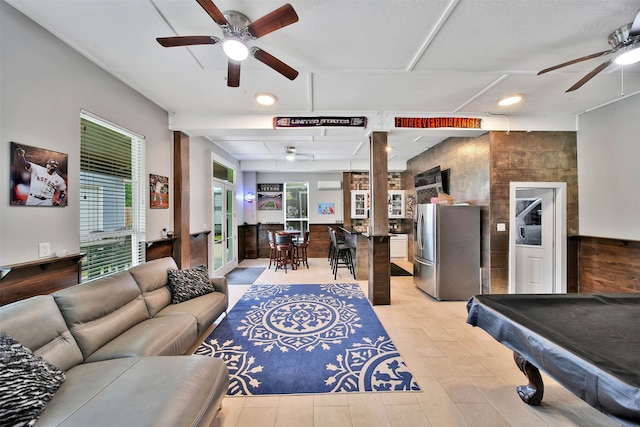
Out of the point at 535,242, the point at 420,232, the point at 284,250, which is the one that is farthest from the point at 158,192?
the point at 535,242

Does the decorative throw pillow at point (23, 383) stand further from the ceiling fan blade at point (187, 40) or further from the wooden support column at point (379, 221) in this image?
the wooden support column at point (379, 221)

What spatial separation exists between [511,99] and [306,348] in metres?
4.00

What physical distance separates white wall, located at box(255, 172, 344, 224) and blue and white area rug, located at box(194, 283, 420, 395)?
→ 3.76 m

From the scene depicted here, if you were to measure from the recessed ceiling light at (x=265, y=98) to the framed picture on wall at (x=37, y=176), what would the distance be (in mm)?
1973

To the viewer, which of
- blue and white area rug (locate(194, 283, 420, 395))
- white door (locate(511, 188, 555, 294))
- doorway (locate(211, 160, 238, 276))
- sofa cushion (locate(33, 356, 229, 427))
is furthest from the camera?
doorway (locate(211, 160, 238, 276))

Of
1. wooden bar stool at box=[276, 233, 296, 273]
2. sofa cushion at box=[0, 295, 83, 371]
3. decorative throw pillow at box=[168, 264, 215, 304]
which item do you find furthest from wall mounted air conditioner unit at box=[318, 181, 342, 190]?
sofa cushion at box=[0, 295, 83, 371]

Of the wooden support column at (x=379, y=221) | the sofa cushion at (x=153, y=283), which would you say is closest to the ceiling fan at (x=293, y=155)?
the wooden support column at (x=379, y=221)

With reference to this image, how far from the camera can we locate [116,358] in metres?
1.62

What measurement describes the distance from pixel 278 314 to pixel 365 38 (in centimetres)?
333

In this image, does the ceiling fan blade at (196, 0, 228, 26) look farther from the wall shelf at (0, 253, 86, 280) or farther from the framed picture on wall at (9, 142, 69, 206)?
the wall shelf at (0, 253, 86, 280)

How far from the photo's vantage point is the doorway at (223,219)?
4.98 m

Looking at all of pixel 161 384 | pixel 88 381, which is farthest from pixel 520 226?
pixel 88 381

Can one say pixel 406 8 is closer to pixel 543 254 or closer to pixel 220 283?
pixel 220 283

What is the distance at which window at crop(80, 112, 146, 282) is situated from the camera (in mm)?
2277
